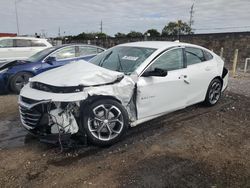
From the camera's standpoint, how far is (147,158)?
387cm

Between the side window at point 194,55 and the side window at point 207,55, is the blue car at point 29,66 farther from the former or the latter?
the side window at point 207,55

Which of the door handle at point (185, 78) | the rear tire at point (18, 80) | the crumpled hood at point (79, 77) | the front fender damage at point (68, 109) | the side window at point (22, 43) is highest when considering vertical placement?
the side window at point (22, 43)

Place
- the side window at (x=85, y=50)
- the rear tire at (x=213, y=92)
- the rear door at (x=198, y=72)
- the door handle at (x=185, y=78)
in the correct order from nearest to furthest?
the door handle at (x=185, y=78) < the rear door at (x=198, y=72) < the rear tire at (x=213, y=92) < the side window at (x=85, y=50)

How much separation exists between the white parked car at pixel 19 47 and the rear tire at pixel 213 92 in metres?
9.95

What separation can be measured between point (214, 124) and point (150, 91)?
1.60 metres

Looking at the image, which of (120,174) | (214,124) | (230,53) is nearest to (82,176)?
(120,174)

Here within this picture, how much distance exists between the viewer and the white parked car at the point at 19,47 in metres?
14.0

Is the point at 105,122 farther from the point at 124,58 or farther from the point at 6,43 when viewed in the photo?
the point at 6,43

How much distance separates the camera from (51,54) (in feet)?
28.0

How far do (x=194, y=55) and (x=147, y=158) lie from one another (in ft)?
9.29

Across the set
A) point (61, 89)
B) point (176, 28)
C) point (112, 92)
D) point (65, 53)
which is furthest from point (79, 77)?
point (176, 28)

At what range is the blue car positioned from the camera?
317 inches

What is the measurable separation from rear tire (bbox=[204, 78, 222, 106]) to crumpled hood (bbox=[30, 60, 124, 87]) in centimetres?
263

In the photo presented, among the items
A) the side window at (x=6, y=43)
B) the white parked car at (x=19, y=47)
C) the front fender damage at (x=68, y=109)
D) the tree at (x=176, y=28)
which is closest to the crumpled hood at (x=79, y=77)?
the front fender damage at (x=68, y=109)
